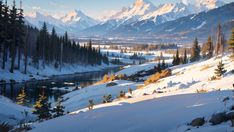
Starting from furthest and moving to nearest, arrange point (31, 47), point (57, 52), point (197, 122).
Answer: point (57, 52), point (31, 47), point (197, 122)

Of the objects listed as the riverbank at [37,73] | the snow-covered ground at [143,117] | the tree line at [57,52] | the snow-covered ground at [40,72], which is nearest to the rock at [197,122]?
the snow-covered ground at [143,117]

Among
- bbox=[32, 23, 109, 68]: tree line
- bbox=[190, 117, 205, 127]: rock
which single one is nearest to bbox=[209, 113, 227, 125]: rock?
bbox=[190, 117, 205, 127]: rock

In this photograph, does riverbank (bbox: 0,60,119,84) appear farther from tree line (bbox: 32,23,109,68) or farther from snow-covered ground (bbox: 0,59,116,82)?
tree line (bbox: 32,23,109,68)

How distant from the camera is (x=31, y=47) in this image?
4267 inches

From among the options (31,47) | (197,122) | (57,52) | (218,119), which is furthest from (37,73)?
(218,119)

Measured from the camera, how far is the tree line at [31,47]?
257ft

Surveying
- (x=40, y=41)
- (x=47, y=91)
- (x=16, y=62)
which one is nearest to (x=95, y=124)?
(x=47, y=91)

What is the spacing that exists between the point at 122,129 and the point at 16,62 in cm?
8323

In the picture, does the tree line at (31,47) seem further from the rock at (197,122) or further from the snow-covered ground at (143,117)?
the rock at (197,122)

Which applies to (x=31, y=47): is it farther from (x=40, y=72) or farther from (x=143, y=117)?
(x=143, y=117)

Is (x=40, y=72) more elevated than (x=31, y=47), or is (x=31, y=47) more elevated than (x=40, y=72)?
(x=31, y=47)

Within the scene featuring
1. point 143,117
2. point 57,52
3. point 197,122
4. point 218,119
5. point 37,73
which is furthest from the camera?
point 57,52

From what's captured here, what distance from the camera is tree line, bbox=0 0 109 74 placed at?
257 feet

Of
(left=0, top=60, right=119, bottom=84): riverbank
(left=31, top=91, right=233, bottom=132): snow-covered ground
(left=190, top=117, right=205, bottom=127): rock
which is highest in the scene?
(left=190, top=117, right=205, bottom=127): rock
